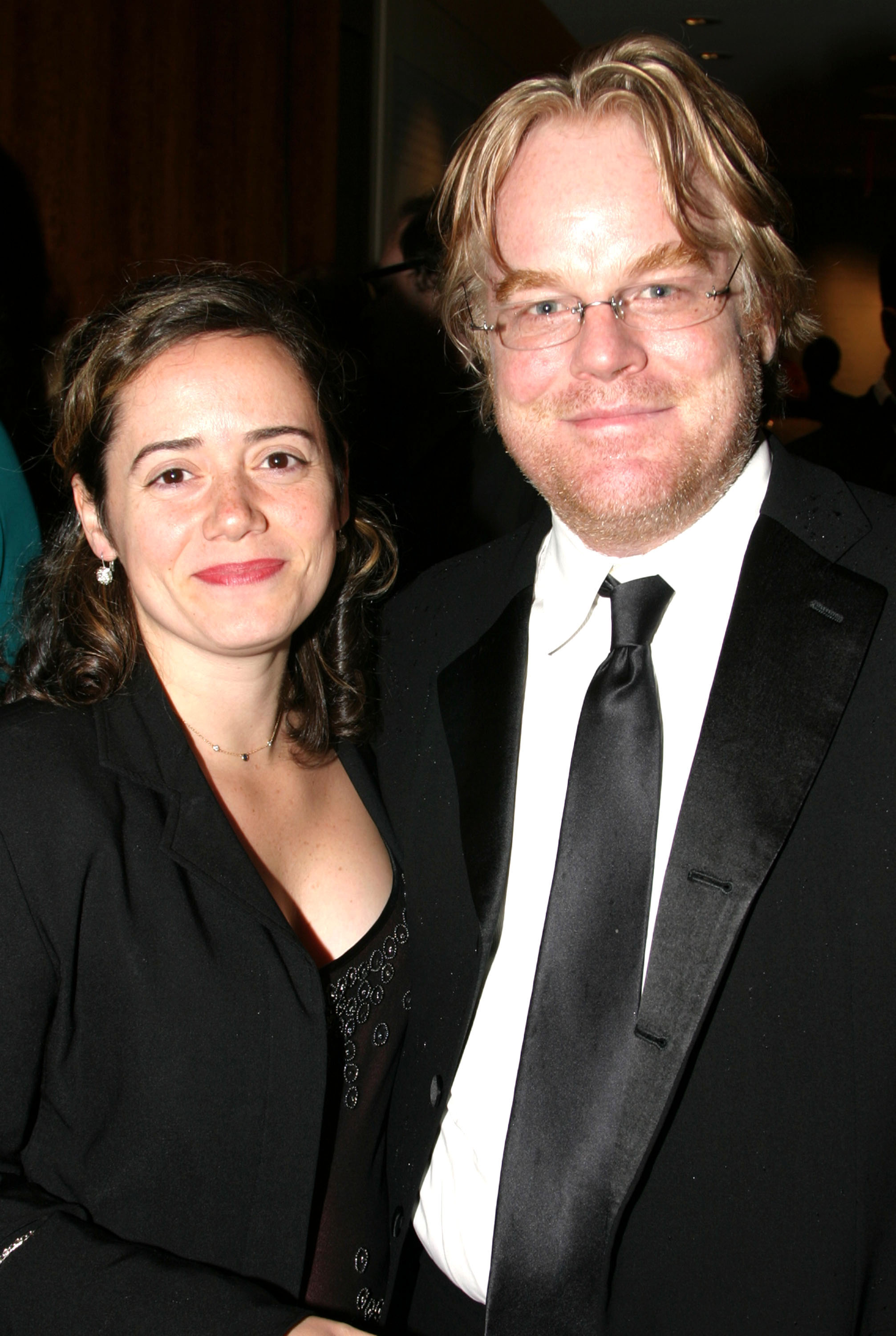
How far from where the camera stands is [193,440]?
144 centimetres

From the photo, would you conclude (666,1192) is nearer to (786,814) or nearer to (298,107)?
(786,814)

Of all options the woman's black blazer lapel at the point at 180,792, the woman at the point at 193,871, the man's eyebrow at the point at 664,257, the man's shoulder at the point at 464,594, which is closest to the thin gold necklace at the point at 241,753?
the woman at the point at 193,871

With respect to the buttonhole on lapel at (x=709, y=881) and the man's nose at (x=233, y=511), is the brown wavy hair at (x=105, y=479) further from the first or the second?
the buttonhole on lapel at (x=709, y=881)

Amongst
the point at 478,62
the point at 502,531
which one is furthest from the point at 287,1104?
the point at 478,62

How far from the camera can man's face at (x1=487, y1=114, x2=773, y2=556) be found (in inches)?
52.8

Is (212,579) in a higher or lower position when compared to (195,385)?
lower

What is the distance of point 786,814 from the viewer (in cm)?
117

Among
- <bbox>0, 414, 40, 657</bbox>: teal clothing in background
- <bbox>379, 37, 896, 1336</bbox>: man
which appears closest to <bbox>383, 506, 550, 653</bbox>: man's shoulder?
<bbox>379, 37, 896, 1336</bbox>: man

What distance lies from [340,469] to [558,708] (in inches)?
20.2

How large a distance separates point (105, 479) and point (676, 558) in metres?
0.76

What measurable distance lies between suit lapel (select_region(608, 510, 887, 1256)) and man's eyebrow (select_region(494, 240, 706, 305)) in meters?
0.41

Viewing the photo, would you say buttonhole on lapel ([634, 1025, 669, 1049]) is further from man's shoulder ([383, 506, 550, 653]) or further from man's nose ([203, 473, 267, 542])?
man's nose ([203, 473, 267, 542])

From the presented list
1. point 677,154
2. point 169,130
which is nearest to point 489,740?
point 677,154

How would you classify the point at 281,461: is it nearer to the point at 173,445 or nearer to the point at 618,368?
the point at 173,445
